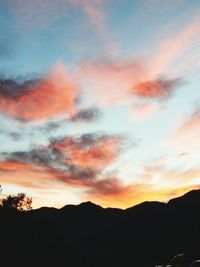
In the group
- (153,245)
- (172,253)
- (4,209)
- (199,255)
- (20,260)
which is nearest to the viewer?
(20,260)

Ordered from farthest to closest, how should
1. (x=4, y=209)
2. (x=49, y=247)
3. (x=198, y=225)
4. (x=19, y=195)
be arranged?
(x=198, y=225) < (x=49, y=247) < (x=19, y=195) < (x=4, y=209)

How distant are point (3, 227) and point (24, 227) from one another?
26.0 feet

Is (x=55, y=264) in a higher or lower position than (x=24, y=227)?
lower

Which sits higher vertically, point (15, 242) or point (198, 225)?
point (198, 225)

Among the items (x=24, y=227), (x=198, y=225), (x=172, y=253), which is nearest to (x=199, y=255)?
(x=172, y=253)

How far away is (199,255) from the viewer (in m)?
129

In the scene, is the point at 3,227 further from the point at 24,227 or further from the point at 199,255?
the point at 199,255

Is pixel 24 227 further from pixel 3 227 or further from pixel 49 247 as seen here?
pixel 49 247

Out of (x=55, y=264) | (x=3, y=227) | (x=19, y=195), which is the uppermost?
(x=19, y=195)

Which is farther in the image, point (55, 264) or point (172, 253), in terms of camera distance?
point (172, 253)

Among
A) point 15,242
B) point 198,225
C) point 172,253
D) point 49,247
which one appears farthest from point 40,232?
point 198,225

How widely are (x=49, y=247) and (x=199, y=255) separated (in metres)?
56.3

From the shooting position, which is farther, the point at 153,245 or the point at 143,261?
the point at 153,245

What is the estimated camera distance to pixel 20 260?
73.7 meters
